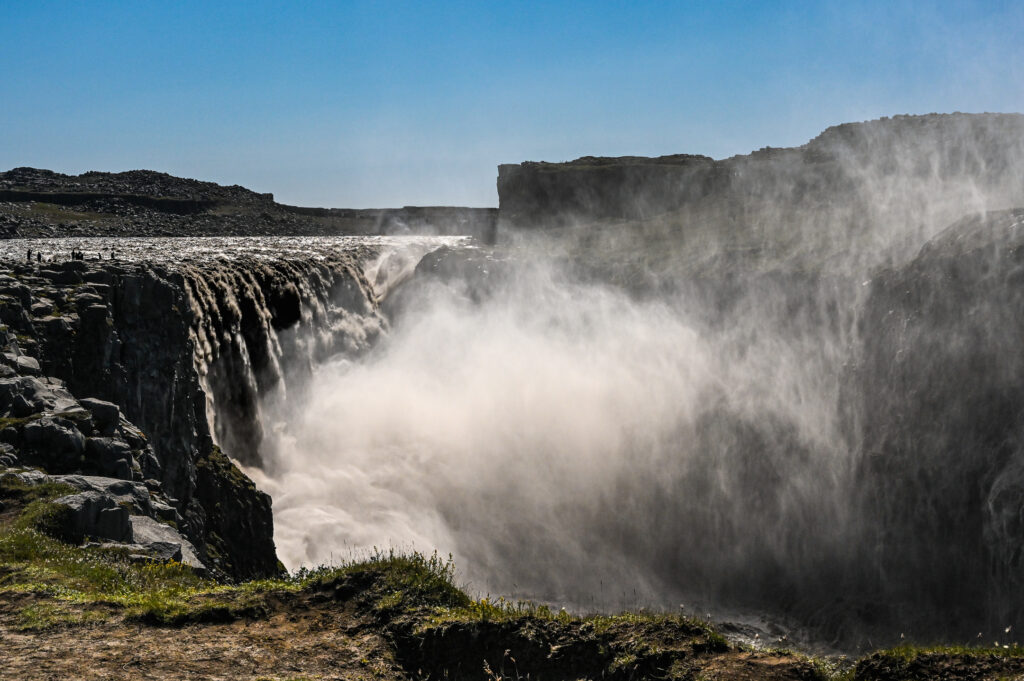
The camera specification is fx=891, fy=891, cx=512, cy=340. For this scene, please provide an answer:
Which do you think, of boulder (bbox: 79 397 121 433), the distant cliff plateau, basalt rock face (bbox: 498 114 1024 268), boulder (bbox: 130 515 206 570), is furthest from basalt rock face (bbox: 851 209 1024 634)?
the distant cliff plateau

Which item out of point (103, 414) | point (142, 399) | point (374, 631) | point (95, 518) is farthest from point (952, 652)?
point (142, 399)

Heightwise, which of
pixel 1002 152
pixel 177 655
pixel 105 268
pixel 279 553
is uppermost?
pixel 1002 152

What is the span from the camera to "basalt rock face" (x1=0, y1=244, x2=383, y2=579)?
16.6 metres

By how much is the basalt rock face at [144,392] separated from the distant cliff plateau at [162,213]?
45.6 meters

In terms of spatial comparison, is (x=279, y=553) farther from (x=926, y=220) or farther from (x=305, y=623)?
(x=926, y=220)

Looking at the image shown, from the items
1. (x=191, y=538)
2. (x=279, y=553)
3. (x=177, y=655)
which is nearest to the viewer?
(x=177, y=655)

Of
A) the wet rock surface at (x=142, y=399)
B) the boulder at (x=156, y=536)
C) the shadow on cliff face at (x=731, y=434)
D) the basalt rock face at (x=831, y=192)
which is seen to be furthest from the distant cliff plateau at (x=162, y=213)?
the boulder at (x=156, y=536)

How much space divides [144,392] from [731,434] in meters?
23.8

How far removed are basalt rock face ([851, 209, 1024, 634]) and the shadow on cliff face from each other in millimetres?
82

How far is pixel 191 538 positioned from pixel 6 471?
5.09 m

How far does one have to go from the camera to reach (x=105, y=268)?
77.1 ft

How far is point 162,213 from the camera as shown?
99.6 meters

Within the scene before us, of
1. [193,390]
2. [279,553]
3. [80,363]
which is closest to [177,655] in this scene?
[80,363]

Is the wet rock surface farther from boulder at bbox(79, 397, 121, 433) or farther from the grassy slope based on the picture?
the grassy slope
